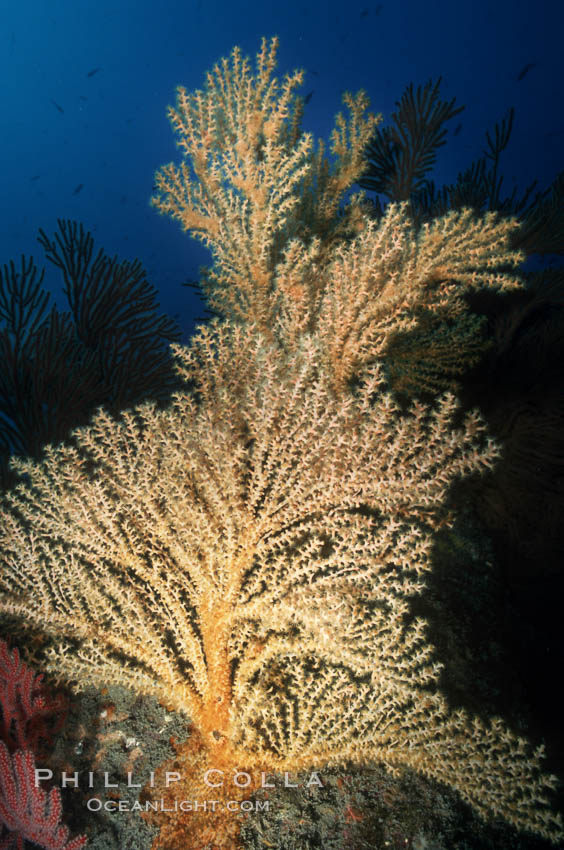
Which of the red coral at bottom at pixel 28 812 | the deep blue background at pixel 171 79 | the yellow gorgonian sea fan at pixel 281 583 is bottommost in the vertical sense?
the red coral at bottom at pixel 28 812

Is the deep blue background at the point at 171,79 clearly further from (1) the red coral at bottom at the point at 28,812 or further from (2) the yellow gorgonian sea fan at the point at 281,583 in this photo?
(1) the red coral at bottom at the point at 28,812

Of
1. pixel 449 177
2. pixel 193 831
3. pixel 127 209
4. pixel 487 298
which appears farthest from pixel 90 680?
pixel 127 209

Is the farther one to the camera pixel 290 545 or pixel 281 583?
pixel 290 545

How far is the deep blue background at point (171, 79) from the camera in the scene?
4781 centimetres

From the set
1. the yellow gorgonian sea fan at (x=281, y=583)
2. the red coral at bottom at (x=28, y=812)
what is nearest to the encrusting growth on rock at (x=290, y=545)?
the yellow gorgonian sea fan at (x=281, y=583)

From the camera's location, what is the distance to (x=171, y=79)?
65.8 metres

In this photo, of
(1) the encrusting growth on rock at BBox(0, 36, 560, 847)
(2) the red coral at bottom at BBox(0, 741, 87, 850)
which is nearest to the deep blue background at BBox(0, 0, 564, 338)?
(1) the encrusting growth on rock at BBox(0, 36, 560, 847)

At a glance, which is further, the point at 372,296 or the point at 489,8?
the point at 489,8

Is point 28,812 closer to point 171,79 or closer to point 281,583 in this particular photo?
point 281,583

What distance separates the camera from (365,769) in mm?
1926

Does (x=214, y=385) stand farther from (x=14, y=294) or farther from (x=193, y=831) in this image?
(x=14, y=294)

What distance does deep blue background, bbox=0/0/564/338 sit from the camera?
157ft

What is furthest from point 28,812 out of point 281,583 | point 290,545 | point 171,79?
point 171,79

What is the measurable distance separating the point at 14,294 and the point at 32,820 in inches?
173
